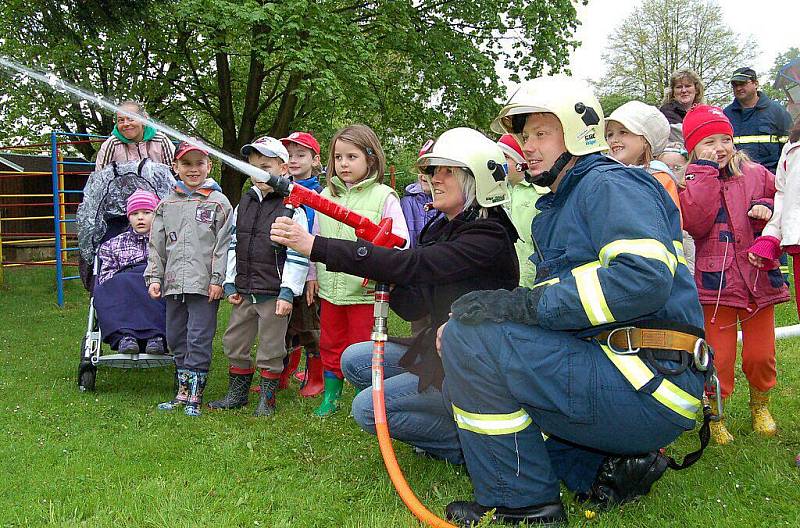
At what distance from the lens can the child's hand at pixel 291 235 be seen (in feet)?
12.5

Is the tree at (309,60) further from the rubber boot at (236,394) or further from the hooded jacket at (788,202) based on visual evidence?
the hooded jacket at (788,202)

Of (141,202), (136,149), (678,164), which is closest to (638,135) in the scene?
(678,164)

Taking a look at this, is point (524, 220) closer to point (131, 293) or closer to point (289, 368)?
point (289, 368)

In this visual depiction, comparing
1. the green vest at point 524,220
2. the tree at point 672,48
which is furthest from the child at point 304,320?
the tree at point 672,48

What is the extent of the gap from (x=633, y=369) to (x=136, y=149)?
222 inches

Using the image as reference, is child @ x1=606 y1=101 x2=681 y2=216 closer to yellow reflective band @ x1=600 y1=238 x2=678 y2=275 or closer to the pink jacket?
the pink jacket

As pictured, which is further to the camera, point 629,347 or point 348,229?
point 348,229

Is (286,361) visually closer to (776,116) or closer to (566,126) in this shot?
(566,126)

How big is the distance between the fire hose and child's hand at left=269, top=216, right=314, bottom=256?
0.14 metres

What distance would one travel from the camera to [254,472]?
168 inches

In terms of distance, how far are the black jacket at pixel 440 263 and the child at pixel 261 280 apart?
5.93 ft

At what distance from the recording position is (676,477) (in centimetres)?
405

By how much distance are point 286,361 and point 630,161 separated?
3.37m

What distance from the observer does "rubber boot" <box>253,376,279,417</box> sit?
570 cm
